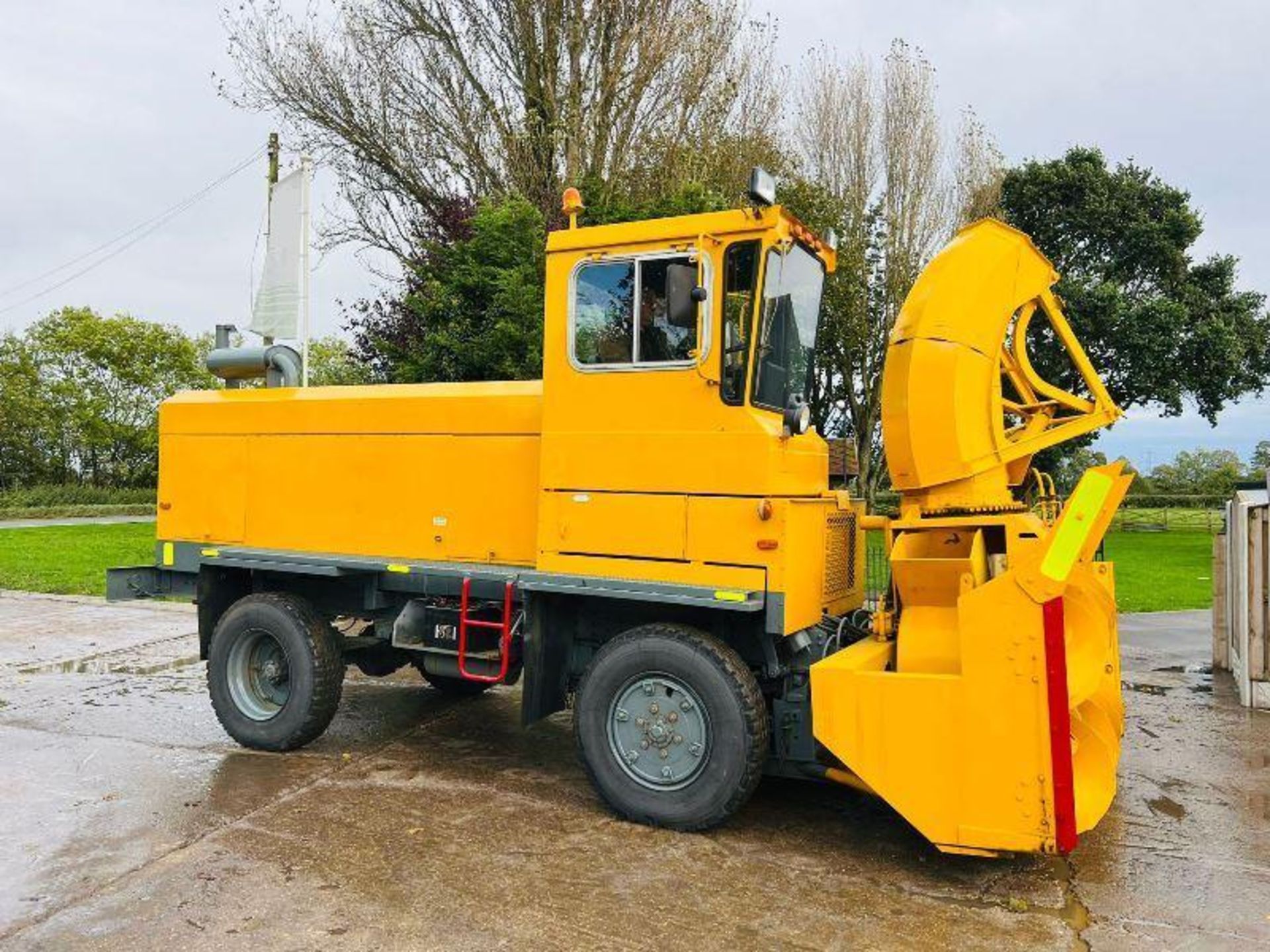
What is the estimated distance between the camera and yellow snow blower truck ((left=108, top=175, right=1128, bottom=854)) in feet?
13.9

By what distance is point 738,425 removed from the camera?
4.83 metres

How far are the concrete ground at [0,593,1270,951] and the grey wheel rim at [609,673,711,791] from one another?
30 cm

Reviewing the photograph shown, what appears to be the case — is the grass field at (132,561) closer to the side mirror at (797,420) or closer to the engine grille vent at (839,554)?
the engine grille vent at (839,554)

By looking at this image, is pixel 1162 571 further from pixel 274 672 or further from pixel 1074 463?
pixel 274 672

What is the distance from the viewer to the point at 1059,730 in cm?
403

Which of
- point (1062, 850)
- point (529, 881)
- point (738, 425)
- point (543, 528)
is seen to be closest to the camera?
point (1062, 850)

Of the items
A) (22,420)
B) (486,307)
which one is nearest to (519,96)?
(486,307)

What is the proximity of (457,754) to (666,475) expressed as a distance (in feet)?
8.74

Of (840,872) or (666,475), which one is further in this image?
(666,475)

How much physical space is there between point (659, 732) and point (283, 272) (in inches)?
200

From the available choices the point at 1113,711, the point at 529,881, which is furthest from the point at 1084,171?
the point at 529,881

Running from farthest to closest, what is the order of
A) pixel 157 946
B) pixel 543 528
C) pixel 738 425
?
pixel 543 528 → pixel 738 425 → pixel 157 946

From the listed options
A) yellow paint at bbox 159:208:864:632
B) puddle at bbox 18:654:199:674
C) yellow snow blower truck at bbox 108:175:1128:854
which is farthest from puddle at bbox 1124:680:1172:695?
puddle at bbox 18:654:199:674

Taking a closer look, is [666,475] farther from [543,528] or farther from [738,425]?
[543,528]
